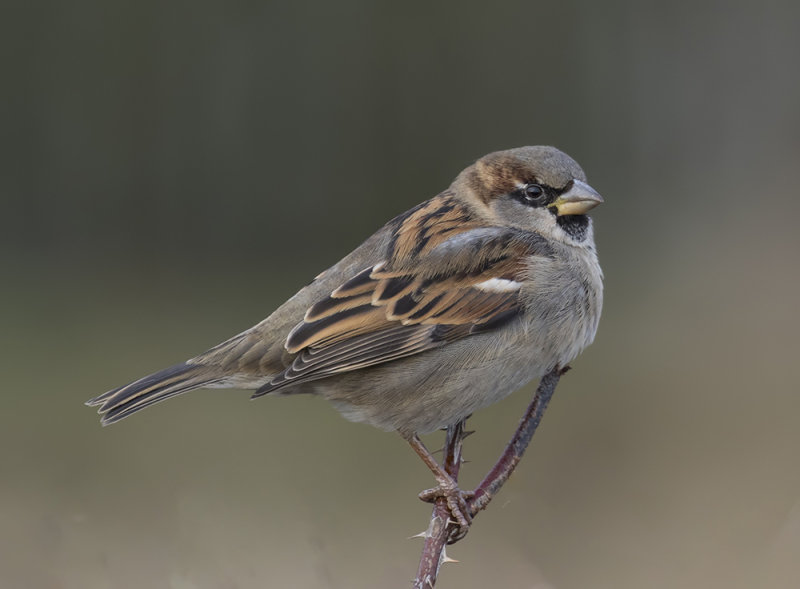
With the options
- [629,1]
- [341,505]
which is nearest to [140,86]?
[629,1]

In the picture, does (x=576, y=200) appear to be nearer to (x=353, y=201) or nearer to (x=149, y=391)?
(x=149, y=391)

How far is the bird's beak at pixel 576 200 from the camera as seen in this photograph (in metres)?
3.81

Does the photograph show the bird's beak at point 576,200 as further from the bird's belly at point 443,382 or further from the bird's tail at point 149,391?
the bird's tail at point 149,391

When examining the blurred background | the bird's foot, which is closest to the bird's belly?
the bird's foot

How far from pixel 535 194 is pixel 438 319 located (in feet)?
2.04

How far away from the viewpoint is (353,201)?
34.2 feet

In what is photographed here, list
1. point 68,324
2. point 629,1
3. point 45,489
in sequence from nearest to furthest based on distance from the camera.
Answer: point 45,489
point 68,324
point 629,1

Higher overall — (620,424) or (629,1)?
(629,1)

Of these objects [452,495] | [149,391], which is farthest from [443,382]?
[149,391]

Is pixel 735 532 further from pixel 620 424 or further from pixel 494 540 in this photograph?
pixel 620 424

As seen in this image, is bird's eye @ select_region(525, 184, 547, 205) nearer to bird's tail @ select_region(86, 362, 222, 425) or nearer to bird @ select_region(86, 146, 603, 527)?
bird @ select_region(86, 146, 603, 527)

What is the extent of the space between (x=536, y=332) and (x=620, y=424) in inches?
157

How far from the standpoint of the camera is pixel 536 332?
3654 mm

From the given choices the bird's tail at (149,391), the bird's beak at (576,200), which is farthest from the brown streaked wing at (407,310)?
the bird's tail at (149,391)
